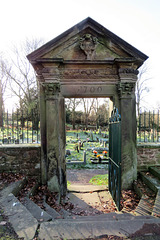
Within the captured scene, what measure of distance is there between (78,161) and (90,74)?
19.3 ft

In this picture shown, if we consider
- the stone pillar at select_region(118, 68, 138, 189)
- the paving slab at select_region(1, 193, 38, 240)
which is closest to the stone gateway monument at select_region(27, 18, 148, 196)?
the stone pillar at select_region(118, 68, 138, 189)

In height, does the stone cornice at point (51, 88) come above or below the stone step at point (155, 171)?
above

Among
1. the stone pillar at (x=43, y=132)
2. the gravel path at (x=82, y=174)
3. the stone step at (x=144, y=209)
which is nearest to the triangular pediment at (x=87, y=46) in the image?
the stone pillar at (x=43, y=132)

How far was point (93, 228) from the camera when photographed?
2.50 metres

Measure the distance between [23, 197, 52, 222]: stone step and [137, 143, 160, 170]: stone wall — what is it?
3668mm

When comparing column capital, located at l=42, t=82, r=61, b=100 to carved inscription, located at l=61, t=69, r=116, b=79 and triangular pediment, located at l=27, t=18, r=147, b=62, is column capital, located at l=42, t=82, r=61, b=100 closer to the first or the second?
carved inscription, located at l=61, t=69, r=116, b=79

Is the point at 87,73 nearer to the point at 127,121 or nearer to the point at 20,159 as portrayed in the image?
the point at 127,121

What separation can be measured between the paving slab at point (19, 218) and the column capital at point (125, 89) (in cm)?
401

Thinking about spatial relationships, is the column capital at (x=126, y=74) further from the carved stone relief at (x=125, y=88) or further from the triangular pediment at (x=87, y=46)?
the triangular pediment at (x=87, y=46)

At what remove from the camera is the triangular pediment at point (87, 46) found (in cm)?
418

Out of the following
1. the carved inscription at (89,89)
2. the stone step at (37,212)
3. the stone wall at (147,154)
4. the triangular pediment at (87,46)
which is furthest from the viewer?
the stone wall at (147,154)

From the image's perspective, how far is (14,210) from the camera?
288 centimetres

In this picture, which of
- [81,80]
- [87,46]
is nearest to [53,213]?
[81,80]

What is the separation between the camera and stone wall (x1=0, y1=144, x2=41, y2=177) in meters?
4.62
